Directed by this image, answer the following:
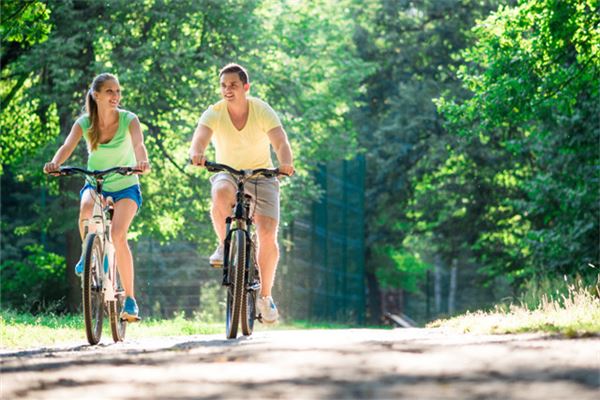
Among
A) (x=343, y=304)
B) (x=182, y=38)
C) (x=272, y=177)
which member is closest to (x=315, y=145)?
(x=343, y=304)

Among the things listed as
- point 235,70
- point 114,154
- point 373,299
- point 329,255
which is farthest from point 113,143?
point 373,299

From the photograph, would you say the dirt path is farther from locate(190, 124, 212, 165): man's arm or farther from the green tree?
the green tree

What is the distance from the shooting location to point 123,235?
9594mm

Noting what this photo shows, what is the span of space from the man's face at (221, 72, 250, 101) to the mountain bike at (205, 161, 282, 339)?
1.79 feet

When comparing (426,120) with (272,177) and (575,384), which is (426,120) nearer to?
(272,177)

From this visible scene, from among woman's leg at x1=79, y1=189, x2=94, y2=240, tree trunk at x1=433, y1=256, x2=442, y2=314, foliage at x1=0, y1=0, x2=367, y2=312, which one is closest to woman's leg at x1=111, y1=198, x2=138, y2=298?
woman's leg at x1=79, y1=189, x2=94, y2=240

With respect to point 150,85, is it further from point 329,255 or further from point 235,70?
point 235,70

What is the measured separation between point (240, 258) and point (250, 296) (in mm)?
532

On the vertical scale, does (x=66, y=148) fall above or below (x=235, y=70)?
below

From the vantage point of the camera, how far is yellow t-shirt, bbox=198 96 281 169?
31.0 feet

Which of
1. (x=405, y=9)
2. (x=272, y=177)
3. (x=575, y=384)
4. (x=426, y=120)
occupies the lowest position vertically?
(x=575, y=384)

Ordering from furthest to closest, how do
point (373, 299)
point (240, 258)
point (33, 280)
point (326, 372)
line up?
point (373, 299), point (33, 280), point (240, 258), point (326, 372)

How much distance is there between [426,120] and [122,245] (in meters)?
27.9

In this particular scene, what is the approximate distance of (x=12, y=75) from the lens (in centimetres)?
2369
